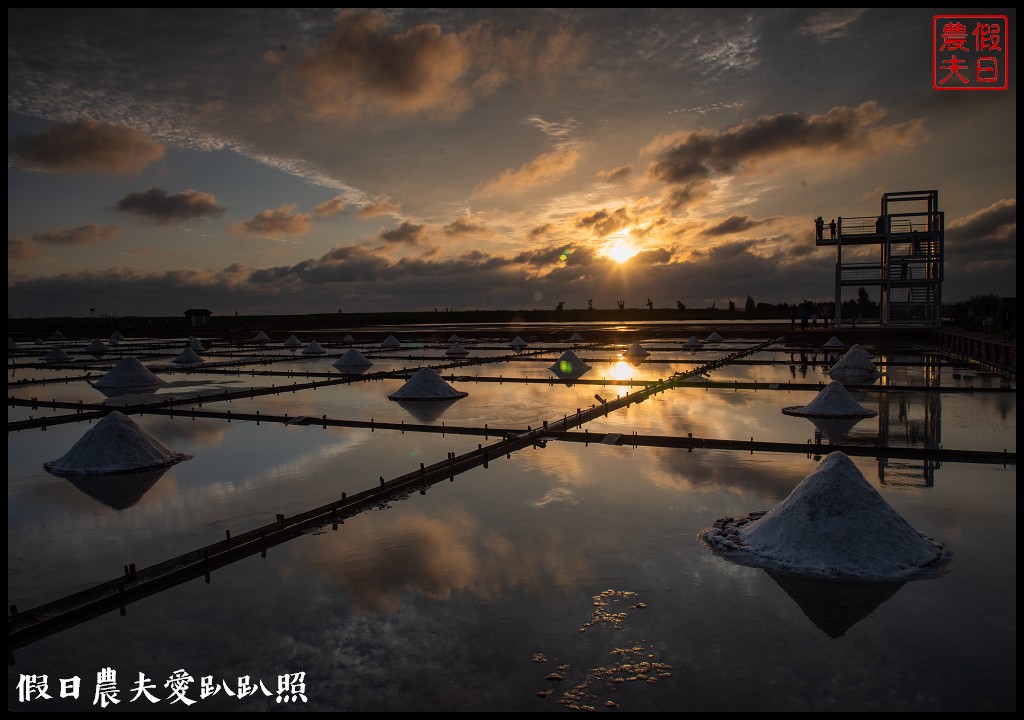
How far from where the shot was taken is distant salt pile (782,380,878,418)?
1359 cm

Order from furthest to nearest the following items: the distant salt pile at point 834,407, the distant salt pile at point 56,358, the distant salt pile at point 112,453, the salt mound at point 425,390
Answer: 1. the distant salt pile at point 56,358
2. the salt mound at point 425,390
3. the distant salt pile at point 834,407
4. the distant salt pile at point 112,453

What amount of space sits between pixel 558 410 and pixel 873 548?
966 centimetres

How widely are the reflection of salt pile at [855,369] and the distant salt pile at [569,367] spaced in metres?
8.42

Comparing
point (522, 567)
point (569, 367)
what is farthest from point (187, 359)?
point (522, 567)

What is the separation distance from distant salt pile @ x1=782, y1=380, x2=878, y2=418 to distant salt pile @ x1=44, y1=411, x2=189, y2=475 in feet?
40.4

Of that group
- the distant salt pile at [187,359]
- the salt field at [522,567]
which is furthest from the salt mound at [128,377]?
the salt field at [522,567]

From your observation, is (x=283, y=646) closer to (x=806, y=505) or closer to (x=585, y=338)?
(x=806, y=505)

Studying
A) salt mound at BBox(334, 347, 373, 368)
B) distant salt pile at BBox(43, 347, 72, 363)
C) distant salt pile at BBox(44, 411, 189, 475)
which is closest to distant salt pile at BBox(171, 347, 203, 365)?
distant salt pile at BBox(43, 347, 72, 363)

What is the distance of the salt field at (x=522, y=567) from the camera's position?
13.5 feet

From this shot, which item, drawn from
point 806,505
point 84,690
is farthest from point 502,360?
point 84,690

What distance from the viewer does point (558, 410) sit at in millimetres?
15195

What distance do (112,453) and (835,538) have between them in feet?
32.8

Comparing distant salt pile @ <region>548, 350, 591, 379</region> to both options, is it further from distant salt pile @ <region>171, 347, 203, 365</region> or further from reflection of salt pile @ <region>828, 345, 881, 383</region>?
distant salt pile @ <region>171, 347, 203, 365</region>

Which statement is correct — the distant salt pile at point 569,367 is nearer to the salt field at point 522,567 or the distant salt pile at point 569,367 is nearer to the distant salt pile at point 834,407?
the distant salt pile at point 834,407
